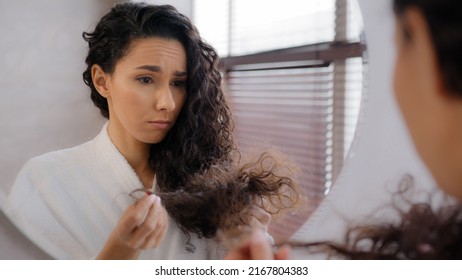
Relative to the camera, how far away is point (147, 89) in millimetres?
710

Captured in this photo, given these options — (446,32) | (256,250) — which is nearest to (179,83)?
(256,250)

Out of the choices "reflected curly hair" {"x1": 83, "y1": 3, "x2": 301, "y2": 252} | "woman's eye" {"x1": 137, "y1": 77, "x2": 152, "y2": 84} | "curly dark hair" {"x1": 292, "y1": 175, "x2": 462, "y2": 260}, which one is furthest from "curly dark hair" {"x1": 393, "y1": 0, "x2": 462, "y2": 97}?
"woman's eye" {"x1": 137, "y1": 77, "x2": 152, "y2": 84}

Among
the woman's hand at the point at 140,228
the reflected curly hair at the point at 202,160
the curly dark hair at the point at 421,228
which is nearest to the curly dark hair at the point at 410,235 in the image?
the curly dark hair at the point at 421,228

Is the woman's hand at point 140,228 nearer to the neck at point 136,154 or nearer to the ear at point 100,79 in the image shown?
the neck at point 136,154

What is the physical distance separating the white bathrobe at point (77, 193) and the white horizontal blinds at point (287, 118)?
183 millimetres

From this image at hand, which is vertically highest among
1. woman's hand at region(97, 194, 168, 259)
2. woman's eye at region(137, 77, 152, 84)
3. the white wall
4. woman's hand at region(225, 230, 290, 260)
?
woman's eye at region(137, 77, 152, 84)

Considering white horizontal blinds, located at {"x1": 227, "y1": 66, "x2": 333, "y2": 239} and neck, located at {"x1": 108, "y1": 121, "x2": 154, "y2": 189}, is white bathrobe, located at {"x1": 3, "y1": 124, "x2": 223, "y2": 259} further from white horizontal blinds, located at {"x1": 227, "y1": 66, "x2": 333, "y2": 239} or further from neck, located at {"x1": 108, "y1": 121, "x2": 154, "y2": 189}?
white horizontal blinds, located at {"x1": 227, "y1": 66, "x2": 333, "y2": 239}

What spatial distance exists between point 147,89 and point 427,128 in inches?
16.3

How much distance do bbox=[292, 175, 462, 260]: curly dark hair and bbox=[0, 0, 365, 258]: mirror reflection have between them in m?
0.09

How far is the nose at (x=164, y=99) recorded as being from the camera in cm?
71

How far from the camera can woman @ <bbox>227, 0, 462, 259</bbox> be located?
27.9 inches

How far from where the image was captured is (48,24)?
0.72 meters
